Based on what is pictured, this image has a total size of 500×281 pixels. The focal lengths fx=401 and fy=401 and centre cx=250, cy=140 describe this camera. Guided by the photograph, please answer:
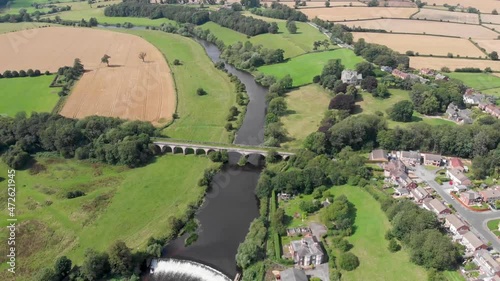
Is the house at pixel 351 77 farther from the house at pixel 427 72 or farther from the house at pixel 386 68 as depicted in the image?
the house at pixel 427 72

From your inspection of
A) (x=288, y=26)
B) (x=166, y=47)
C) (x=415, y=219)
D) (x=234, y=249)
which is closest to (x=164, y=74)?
(x=166, y=47)

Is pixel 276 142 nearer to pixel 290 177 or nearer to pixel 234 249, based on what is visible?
pixel 290 177

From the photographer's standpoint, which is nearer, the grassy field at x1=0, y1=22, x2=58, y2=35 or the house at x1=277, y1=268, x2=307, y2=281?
the house at x1=277, y1=268, x2=307, y2=281

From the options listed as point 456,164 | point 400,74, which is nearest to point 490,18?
point 400,74

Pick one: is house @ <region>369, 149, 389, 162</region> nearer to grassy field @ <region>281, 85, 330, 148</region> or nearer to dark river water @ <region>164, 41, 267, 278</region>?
grassy field @ <region>281, 85, 330, 148</region>

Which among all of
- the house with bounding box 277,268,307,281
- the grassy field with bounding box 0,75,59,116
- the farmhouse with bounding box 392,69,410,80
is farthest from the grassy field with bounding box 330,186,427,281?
the grassy field with bounding box 0,75,59,116

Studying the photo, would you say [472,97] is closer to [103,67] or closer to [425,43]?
[425,43]
